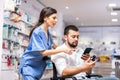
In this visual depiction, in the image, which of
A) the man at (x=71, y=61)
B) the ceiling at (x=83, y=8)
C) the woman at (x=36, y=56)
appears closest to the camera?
the man at (x=71, y=61)

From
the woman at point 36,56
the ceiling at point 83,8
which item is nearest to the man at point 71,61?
the woman at point 36,56

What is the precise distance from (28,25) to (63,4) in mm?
2317

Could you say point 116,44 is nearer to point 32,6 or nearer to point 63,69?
point 32,6

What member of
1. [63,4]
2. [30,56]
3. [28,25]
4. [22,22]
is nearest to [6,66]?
[22,22]

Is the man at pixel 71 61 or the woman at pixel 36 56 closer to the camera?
the man at pixel 71 61

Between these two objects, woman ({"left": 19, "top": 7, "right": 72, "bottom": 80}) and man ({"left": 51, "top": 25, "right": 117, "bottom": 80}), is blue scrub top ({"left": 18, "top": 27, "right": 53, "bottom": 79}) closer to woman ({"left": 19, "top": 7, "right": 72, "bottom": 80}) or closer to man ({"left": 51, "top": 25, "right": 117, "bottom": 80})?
woman ({"left": 19, "top": 7, "right": 72, "bottom": 80})

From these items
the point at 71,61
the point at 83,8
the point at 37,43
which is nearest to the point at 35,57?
the point at 37,43

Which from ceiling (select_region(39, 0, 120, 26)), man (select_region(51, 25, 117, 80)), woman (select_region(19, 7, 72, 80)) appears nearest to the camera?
man (select_region(51, 25, 117, 80))

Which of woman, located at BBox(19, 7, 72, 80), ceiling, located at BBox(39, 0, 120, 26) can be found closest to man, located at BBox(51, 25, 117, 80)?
woman, located at BBox(19, 7, 72, 80)

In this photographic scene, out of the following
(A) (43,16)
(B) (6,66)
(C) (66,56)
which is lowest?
(B) (6,66)

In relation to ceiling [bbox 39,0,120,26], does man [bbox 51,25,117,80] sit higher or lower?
lower

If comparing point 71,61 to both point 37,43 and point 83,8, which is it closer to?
point 37,43

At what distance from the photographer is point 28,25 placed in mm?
5762

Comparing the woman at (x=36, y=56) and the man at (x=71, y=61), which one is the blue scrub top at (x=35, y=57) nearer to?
the woman at (x=36, y=56)
